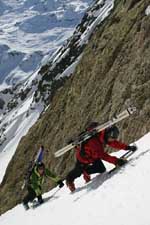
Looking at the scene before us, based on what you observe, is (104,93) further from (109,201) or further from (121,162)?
(109,201)

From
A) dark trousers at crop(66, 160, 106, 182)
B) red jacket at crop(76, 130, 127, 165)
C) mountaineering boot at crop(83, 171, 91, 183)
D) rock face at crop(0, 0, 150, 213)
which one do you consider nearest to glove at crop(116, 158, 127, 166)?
red jacket at crop(76, 130, 127, 165)

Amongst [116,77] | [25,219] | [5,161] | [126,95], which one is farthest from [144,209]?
[5,161]

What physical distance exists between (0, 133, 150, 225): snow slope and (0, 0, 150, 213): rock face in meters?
4.83

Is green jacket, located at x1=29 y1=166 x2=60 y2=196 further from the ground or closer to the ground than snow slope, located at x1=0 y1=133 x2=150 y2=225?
further from the ground

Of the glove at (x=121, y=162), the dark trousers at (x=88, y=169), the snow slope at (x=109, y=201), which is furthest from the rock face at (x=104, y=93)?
the glove at (x=121, y=162)

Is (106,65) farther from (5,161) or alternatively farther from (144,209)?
(5,161)

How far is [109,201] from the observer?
12680 mm

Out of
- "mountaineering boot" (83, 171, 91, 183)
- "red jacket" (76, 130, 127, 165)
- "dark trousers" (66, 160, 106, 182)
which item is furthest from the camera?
"mountaineering boot" (83, 171, 91, 183)

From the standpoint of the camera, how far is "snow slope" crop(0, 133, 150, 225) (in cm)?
1134

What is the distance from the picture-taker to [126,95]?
24.6 metres

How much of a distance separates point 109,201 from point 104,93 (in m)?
16.9

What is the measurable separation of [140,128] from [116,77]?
25.6 feet

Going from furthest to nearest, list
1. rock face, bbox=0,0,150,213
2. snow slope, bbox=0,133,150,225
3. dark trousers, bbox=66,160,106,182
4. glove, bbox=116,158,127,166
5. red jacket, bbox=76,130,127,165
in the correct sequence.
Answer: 1. rock face, bbox=0,0,150,213
2. dark trousers, bbox=66,160,106,182
3. red jacket, bbox=76,130,127,165
4. glove, bbox=116,158,127,166
5. snow slope, bbox=0,133,150,225

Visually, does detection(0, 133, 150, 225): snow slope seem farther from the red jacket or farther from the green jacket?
the green jacket
